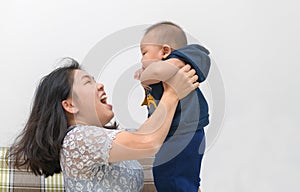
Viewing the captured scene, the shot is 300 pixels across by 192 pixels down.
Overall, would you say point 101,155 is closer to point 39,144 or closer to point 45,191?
point 39,144

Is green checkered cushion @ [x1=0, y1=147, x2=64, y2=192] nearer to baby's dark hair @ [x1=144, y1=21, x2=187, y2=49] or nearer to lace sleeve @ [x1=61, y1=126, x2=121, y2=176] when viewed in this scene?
lace sleeve @ [x1=61, y1=126, x2=121, y2=176]

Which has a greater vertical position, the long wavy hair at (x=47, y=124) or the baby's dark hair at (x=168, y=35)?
the baby's dark hair at (x=168, y=35)

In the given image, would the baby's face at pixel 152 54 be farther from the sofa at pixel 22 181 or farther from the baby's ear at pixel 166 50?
the sofa at pixel 22 181

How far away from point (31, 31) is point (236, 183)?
121 centimetres

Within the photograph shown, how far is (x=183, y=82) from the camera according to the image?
1.18 m

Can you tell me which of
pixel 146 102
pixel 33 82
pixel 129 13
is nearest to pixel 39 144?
pixel 146 102

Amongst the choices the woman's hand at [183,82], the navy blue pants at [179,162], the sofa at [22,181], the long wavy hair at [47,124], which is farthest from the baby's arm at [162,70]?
the sofa at [22,181]

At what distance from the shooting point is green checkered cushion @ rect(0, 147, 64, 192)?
1612mm

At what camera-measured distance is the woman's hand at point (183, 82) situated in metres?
1.17

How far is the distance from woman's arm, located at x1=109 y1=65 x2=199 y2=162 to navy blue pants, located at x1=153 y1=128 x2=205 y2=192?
89 mm

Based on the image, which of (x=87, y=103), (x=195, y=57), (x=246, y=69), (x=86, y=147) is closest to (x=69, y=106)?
(x=87, y=103)

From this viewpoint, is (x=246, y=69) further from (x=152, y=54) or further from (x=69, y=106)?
(x=69, y=106)

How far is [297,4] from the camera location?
2205 millimetres

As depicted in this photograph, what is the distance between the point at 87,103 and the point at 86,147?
0.57 ft
